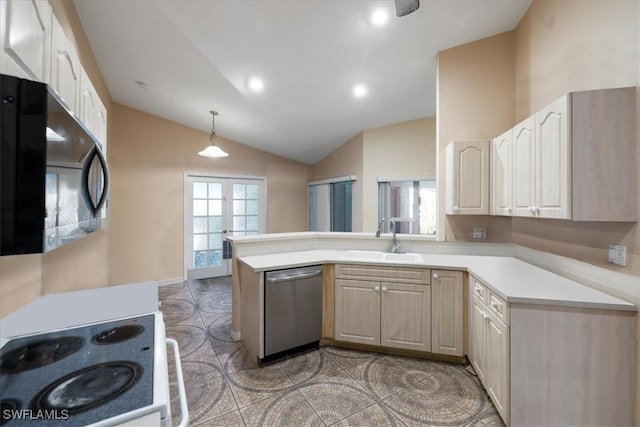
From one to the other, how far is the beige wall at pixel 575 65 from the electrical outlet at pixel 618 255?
0.08ft

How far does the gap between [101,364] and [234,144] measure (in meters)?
4.88

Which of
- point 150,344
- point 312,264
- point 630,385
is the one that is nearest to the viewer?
point 150,344

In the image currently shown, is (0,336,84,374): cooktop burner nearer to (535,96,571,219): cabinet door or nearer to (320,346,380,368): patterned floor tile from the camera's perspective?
(320,346,380,368): patterned floor tile

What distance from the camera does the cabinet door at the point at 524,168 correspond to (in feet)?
6.14

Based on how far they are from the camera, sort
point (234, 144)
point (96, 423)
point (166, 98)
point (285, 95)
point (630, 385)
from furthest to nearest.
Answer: point (234, 144), point (166, 98), point (285, 95), point (630, 385), point (96, 423)

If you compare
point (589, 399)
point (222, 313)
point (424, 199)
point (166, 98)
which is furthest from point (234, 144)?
point (589, 399)

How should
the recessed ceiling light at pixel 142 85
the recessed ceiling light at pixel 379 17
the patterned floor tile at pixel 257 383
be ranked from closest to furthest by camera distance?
the patterned floor tile at pixel 257 383, the recessed ceiling light at pixel 379 17, the recessed ceiling light at pixel 142 85

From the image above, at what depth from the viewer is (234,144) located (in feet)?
17.5

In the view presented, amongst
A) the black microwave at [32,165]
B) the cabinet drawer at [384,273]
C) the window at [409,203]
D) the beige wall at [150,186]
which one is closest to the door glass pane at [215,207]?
the beige wall at [150,186]

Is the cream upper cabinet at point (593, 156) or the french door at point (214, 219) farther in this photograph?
the french door at point (214, 219)

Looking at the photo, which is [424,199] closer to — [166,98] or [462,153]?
[462,153]

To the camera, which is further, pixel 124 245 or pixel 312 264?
pixel 124 245

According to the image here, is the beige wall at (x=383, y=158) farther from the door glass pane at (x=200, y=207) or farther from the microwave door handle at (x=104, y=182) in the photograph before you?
the microwave door handle at (x=104, y=182)

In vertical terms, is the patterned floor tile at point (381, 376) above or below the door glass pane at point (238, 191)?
below
